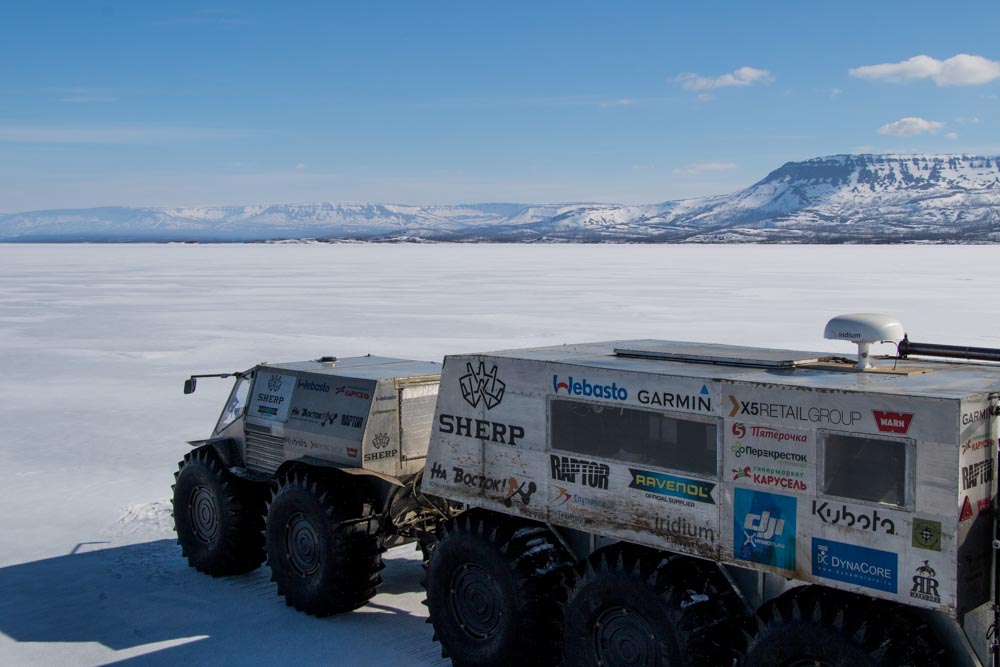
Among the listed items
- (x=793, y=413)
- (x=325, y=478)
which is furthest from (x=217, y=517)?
(x=793, y=413)

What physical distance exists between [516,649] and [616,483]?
1.36 metres

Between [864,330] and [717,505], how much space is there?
1285 millimetres

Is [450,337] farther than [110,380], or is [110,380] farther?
[450,337]

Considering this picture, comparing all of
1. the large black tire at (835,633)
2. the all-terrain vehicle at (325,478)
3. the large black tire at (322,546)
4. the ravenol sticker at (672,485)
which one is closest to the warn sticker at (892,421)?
the large black tire at (835,633)

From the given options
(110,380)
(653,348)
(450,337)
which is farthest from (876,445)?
(450,337)

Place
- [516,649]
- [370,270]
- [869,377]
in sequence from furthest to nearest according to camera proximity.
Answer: [370,270], [516,649], [869,377]

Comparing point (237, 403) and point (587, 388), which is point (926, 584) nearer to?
point (587, 388)

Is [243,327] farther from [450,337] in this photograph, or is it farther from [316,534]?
[316,534]

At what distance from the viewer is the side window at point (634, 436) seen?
546 centimetres

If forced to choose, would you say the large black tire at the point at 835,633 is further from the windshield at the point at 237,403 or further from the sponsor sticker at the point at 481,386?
the windshield at the point at 237,403

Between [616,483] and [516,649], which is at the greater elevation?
[616,483]

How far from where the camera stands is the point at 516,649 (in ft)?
20.5

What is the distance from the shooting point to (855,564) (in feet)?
15.7

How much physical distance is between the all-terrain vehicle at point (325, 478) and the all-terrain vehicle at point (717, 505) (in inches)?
39.5
